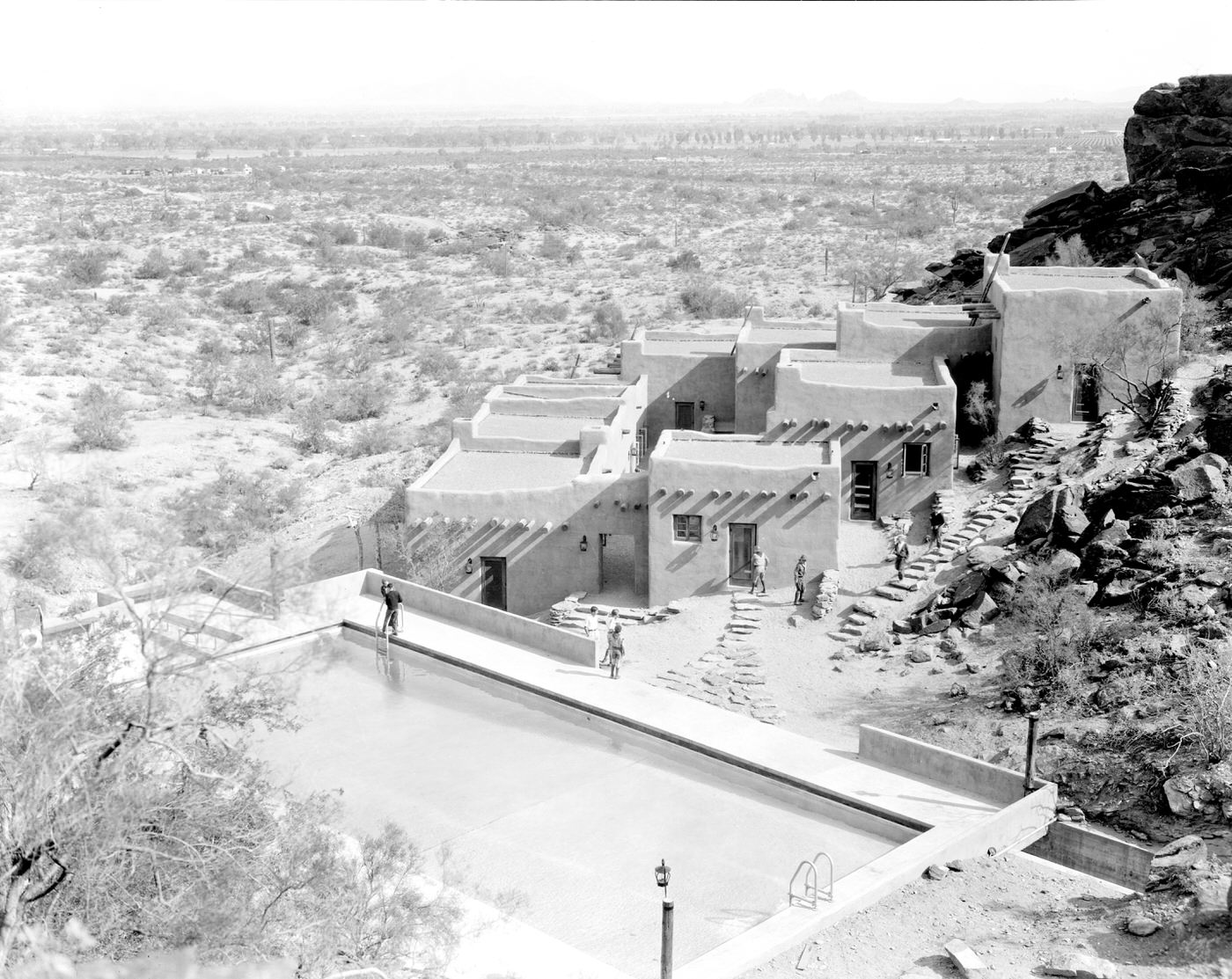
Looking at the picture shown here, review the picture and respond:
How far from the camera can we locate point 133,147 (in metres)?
144

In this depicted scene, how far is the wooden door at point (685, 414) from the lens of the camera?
35.4 meters

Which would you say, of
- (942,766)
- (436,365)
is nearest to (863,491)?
(942,766)

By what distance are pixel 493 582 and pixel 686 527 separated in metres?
3.81

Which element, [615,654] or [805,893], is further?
[615,654]

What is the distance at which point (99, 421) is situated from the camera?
36.5m

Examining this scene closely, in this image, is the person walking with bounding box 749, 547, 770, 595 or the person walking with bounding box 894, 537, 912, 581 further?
the person walking with bounding box 894, 537, 912, 581

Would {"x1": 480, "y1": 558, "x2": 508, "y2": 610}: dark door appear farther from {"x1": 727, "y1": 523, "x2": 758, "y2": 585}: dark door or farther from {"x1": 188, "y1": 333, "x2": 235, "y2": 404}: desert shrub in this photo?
{"x1": 188, "y1": 333, "x2": 235, "y2": 404}: desert shrub

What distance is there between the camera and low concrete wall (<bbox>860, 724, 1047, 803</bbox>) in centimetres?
1618

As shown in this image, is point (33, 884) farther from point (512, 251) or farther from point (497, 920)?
point (512, 251)

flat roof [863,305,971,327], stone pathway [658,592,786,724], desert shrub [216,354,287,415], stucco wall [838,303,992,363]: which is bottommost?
stone pathway [658,592,786,724]

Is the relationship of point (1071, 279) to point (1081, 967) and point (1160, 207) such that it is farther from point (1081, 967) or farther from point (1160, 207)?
point (1081, 967)

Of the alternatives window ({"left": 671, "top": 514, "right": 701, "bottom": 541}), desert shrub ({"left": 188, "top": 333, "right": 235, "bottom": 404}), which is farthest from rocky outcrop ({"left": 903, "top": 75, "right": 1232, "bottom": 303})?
desert shrub ({"left": 188, "top": 333, "right": 235, "bottom": 404})

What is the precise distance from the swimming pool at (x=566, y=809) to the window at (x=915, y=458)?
13.2 m

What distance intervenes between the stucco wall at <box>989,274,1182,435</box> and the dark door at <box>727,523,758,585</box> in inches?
351
